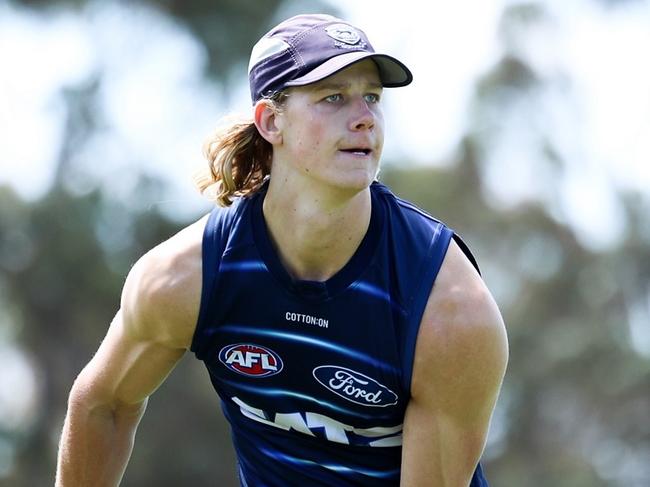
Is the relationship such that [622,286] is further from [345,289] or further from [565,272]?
[345,289]

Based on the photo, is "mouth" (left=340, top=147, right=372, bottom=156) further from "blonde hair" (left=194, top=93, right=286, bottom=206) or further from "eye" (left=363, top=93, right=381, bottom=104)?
"blonde hair" (left=194, top=93, right=286, bottom=206)

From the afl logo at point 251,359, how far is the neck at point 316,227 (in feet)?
1.10

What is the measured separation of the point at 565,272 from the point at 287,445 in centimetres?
1895

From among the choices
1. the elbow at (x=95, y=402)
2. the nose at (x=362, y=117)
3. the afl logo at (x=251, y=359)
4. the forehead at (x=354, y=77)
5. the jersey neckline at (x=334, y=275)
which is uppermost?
the forehead at (x=354, y=77)

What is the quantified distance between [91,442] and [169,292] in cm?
86

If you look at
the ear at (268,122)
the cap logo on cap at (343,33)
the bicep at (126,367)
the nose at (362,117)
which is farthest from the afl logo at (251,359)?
the cap logo on cap at (343,33)

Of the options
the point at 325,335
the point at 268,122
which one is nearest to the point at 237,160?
the point at 268,122

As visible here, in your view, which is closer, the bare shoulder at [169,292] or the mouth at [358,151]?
the mouth at [358,151]

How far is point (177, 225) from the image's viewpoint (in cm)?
2245

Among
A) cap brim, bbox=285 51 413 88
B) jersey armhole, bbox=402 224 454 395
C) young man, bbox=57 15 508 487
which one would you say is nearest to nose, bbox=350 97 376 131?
young man, bbox=57 15 508 487

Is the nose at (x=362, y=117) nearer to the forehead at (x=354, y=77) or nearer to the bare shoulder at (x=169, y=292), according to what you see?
the forehead at (x=354, y=77)

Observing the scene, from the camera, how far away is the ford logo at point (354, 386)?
20.9ft

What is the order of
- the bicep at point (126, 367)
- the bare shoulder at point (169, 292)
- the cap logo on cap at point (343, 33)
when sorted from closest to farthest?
the cap logo on cap at point (343, 33) → the bare shoulder at point (169, 292) → the bicep at point (126, 367)

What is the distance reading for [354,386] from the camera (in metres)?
6.42
